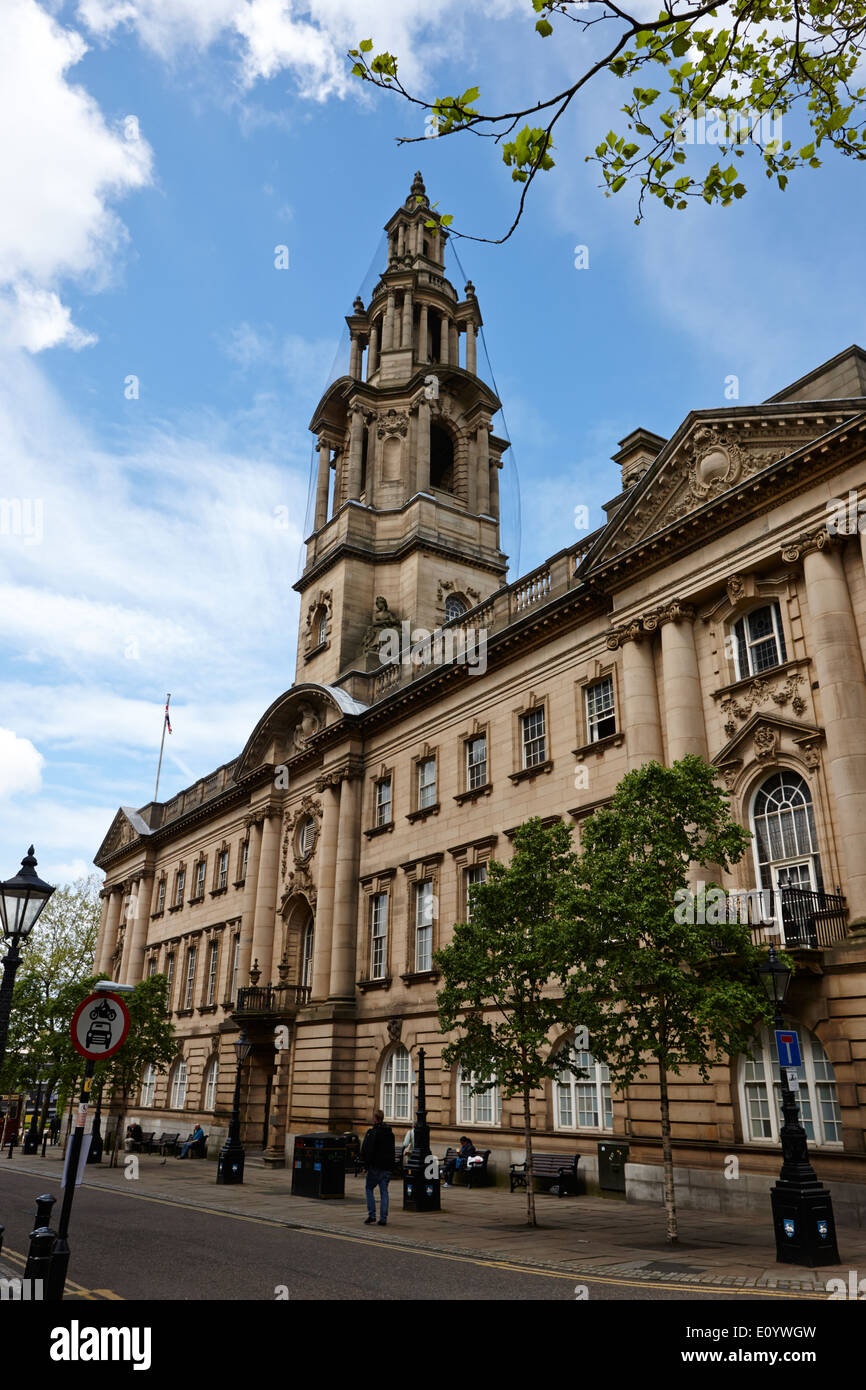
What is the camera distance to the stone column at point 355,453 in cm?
4594

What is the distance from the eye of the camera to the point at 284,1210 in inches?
771

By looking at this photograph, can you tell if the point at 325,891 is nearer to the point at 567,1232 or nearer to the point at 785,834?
the point at 785,834

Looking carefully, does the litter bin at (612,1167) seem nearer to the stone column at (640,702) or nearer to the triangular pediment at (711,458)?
the stone column at (640,702)

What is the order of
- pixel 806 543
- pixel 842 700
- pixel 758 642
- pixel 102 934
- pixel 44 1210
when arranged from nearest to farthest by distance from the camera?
pixel 44 1210
pixel 842 700
pixel 806 543
pixel 758 642
pixel 102 934

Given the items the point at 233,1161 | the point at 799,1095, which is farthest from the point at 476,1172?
the point at 799,1095

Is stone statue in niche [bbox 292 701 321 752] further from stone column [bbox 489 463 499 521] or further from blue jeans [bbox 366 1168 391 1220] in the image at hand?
blue jeans [bbox 366 1168 391 1220]

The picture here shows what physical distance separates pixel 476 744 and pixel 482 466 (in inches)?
834

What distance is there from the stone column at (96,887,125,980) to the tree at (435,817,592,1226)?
152 feet

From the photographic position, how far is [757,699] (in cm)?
2091

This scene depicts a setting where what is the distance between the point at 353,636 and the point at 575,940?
27802 mm

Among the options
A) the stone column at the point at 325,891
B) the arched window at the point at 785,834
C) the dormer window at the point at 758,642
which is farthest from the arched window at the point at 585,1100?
the stone column at the point at 325,891

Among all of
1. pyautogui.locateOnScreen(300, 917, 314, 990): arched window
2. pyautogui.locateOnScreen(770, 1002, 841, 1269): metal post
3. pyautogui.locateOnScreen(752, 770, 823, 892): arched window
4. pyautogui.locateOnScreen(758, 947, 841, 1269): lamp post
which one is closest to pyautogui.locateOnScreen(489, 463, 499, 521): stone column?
pyautogui.locateOnScreen(300, 917, 314, 990): arched window

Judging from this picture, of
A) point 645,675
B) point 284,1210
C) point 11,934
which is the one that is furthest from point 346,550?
point 11,934

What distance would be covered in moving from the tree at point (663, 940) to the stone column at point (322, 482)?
34167 mm
